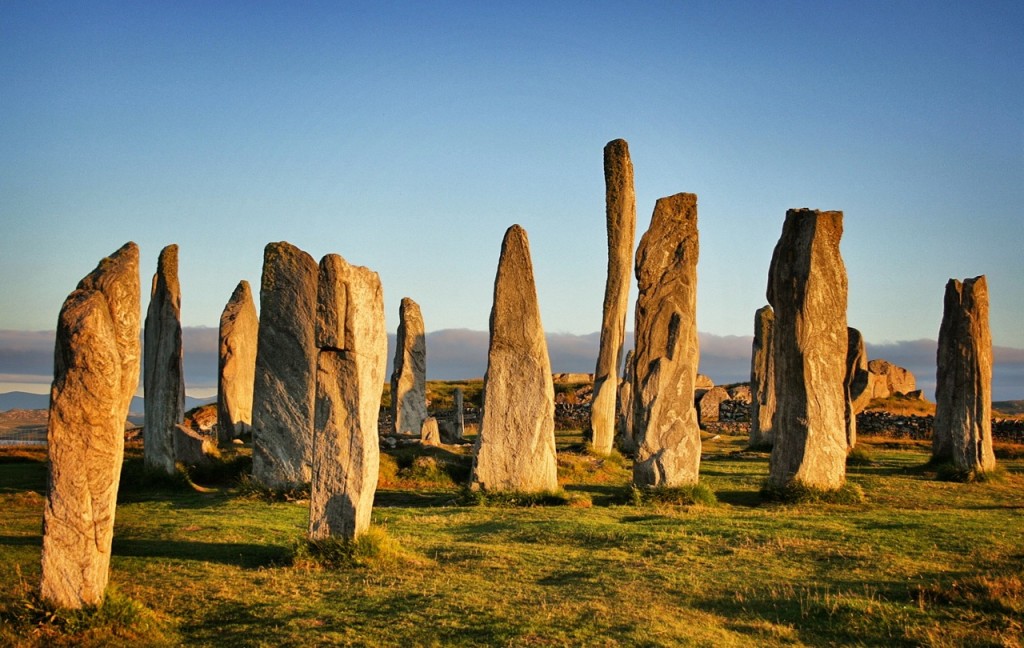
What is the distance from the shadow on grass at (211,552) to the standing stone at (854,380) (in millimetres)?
15555

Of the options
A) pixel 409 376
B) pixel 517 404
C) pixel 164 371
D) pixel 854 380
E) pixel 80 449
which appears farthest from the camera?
pixel 854 380

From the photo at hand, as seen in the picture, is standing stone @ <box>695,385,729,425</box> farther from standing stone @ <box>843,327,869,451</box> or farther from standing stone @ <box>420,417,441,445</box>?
standing stone @ <box>420,417,441,445</box>

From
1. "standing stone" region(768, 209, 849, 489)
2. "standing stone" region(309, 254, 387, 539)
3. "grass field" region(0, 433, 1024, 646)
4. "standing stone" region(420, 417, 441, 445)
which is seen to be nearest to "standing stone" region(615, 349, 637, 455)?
"standing stone" region(420, 417, 441, 445)

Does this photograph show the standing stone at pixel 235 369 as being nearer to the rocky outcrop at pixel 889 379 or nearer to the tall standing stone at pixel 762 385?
the tall standing stone at pixel 762 385

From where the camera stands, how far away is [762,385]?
26.6m

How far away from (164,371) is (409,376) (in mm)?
10045

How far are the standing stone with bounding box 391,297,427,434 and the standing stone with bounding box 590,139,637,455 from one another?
661 cm

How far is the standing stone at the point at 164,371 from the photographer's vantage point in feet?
60.9

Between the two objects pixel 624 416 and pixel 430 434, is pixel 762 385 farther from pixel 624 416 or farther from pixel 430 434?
pixel 430 434

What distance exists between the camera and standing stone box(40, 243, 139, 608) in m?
8.19

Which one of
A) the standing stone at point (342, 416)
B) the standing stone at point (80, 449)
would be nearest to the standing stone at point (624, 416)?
the standing stone at point (342, 416)

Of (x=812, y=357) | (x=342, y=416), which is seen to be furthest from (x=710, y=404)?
(x=342, y=416)

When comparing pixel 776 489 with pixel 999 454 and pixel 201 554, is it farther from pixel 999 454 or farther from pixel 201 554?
pixel 999 454

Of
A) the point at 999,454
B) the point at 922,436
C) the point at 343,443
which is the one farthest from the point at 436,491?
the point at 922,436
